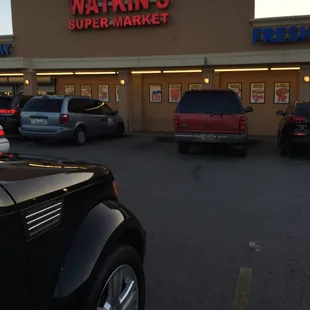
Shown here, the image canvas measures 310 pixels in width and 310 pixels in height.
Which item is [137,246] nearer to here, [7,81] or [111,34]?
[111,34]

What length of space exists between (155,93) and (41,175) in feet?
60.1

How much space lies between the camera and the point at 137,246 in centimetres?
321

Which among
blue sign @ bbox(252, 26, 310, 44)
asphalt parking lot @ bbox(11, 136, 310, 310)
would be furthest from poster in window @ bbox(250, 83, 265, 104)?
asphalt parking lot @ bbox(11, 136, 310, 310)

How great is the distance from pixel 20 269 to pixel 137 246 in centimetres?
133

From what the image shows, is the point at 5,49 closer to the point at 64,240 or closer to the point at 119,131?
the point at 119,131

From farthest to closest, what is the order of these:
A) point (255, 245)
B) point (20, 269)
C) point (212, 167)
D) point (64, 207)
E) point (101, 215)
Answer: point (212, 167) → point (255, 245) → point (101, 215) → point (64, 207) → point (20, 269)

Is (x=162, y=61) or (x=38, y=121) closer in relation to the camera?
(x=38, y=121)

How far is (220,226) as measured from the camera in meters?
5.66

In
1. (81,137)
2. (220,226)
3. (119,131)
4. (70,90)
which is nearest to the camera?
(220,226)

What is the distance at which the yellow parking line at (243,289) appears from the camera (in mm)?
3584

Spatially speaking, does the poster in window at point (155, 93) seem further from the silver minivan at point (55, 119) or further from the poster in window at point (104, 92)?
the silver minivan at point (55, 119)

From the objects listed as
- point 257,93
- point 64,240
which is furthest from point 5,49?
point 64,240

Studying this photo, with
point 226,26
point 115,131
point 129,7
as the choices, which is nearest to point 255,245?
point 115,131

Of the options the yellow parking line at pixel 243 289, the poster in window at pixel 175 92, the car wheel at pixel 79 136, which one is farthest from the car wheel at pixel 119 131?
the yellow parking line at pixel 243 289
